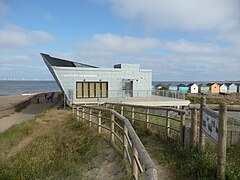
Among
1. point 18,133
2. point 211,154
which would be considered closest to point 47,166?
point 211,154

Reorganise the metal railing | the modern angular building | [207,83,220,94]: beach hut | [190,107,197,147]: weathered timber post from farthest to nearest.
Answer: [207,83,220,94]: beach hut → the metal railing → the modern angular building → [190,107,197,147]: weathered timber post

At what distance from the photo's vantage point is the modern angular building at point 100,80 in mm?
27938

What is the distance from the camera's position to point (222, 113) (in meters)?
4.03

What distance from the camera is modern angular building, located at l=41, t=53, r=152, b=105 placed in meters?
27.9

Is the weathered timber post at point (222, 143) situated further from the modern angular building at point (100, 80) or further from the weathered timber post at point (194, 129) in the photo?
the modern angular building at point (100, 80)

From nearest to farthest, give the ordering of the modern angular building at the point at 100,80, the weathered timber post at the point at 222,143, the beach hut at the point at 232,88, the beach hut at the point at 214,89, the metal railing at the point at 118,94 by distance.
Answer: the weathered timber post at the point at 222,143, the modern angular building at the point at 100,80, the metal railing at the point at 118,94, the beach hut at the point at 214,89, the beach hut at the point at 232,88

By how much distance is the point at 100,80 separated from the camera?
30.0m

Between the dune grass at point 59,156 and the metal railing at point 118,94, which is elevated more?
the metal railing at point 118,94

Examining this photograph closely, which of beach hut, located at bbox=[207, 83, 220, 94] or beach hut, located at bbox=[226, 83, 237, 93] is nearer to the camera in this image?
beach hut, located at bbox=[207, 83, 220, 94]

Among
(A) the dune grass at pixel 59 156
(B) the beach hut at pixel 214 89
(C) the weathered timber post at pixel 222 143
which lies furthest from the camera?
(B) the beach hut at pixel 214 89

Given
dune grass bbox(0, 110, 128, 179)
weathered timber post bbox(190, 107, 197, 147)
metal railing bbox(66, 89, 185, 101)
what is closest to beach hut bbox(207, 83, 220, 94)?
metal railing bbox(66, 89, 185, 101)

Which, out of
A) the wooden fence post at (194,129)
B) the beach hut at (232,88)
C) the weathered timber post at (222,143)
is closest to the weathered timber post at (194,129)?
the wooden fence post at (194,129)

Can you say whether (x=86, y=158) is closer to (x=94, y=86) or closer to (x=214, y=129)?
(x=214, y=129)

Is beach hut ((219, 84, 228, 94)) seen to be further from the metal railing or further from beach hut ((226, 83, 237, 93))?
the metal railing
